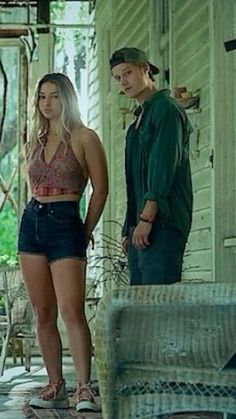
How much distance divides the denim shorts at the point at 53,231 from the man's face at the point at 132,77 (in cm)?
62

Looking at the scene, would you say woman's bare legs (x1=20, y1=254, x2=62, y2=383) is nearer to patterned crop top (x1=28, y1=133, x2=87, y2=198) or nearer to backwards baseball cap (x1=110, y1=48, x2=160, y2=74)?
patterned crop top (x1=28, y1=133, x2=87, y2=198)

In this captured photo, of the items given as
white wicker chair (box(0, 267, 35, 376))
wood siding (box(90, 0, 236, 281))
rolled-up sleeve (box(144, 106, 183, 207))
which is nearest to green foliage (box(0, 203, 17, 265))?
white wicker chair (box(0, 267, 35, 376))

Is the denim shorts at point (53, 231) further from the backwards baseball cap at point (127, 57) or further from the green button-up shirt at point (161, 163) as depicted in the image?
the backwards baseball cap at point (127, 57)

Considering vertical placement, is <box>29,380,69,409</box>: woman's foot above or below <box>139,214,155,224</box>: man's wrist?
below

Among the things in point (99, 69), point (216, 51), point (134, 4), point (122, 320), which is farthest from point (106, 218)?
point (122, 320)

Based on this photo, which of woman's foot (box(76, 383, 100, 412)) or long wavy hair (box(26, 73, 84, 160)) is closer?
woman's foot (box(76, 383, 100, 412))

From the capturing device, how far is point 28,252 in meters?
3.75

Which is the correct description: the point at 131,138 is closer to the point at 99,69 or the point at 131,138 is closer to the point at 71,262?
the point at 71,262

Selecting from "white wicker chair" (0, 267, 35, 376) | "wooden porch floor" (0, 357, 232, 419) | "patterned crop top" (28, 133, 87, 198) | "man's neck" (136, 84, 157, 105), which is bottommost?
"wooden porch floor" (0, 357, 232, 419)

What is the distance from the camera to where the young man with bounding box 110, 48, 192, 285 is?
3172 millimetres

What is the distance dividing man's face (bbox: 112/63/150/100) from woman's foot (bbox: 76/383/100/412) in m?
1.22

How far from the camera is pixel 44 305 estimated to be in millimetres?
3820

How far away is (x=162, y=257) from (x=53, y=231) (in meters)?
0.71

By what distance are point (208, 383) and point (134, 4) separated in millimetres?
5152
